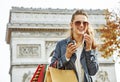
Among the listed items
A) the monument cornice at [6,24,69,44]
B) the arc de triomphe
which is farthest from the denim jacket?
the monument cornice at [6,24,69,44]

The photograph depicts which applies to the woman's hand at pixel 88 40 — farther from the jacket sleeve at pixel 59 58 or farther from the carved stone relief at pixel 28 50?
the carved stone relief at pixel 28 50

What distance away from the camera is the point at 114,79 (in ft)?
72.9

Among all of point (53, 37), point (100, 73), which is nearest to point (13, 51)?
point (53, 37)

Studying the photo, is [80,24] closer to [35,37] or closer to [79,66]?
[79,66]

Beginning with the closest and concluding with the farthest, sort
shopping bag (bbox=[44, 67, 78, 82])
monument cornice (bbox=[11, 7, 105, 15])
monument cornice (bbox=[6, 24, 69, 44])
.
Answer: shopping bag (bbox=[44, 67, 78, 82])
monument cornice (bbox=[6, 24, 69, 44])
monument cornice (bbox=[11, 7, 105, 15])

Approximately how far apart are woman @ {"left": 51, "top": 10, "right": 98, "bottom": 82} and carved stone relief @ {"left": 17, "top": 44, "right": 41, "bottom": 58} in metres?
19.0

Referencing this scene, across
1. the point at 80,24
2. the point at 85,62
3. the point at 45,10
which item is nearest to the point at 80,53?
the point at 85,62

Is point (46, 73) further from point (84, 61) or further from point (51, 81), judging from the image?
point (84, 61)

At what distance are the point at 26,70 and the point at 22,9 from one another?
3.43m

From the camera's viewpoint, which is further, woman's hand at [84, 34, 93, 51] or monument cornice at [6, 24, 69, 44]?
monument cornice at [6, 24, 69, 44]

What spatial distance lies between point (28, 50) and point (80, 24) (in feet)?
63.1

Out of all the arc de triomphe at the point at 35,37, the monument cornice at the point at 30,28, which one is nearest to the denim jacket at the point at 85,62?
the arc de triomphe at the point at 35,37

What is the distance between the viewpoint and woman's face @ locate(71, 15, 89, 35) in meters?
2.38

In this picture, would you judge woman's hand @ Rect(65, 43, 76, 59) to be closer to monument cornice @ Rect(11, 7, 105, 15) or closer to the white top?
the white top
